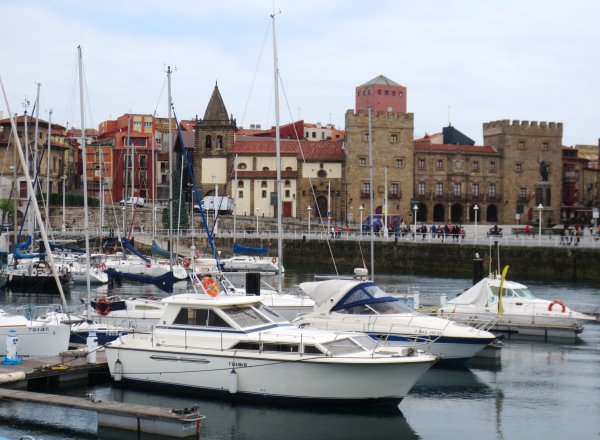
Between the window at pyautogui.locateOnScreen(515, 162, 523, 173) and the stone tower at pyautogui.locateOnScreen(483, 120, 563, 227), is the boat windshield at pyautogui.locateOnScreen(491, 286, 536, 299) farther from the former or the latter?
the window at pyautogui.locateOnScreen(515, 162, 523, 173)

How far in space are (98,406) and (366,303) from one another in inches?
329

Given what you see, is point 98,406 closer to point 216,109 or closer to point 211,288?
point 211,288

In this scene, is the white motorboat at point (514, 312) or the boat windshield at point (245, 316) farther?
the white motorboat at point (514, 312)

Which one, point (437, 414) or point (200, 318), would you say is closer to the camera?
point (437, 414)

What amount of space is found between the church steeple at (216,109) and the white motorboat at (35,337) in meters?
62.6

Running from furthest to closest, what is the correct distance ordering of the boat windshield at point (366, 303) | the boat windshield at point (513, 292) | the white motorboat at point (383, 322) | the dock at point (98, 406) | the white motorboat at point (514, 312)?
1. the boat windshield at point (513, 292)
2. the white motorboat at point (514, 312)
3. the boat windshield at point (366, 303)
4. the white motorboat at point (383, 322)
5. the dock at point (98, 406)

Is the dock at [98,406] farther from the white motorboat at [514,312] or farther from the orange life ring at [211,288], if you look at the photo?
the white motorboat at [514,312]

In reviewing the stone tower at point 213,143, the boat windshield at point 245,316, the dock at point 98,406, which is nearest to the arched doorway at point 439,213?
the stone tower at point 213,143

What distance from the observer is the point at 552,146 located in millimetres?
85875

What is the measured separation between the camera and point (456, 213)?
84250 mm

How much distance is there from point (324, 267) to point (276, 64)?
97.3 ft

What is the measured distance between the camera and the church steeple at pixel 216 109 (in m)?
83.9

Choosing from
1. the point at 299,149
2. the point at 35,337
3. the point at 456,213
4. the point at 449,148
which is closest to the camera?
the point at 35,337

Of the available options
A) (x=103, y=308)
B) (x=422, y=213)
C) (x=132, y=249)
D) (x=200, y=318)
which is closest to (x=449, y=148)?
Answer: (x=422, y=213)
